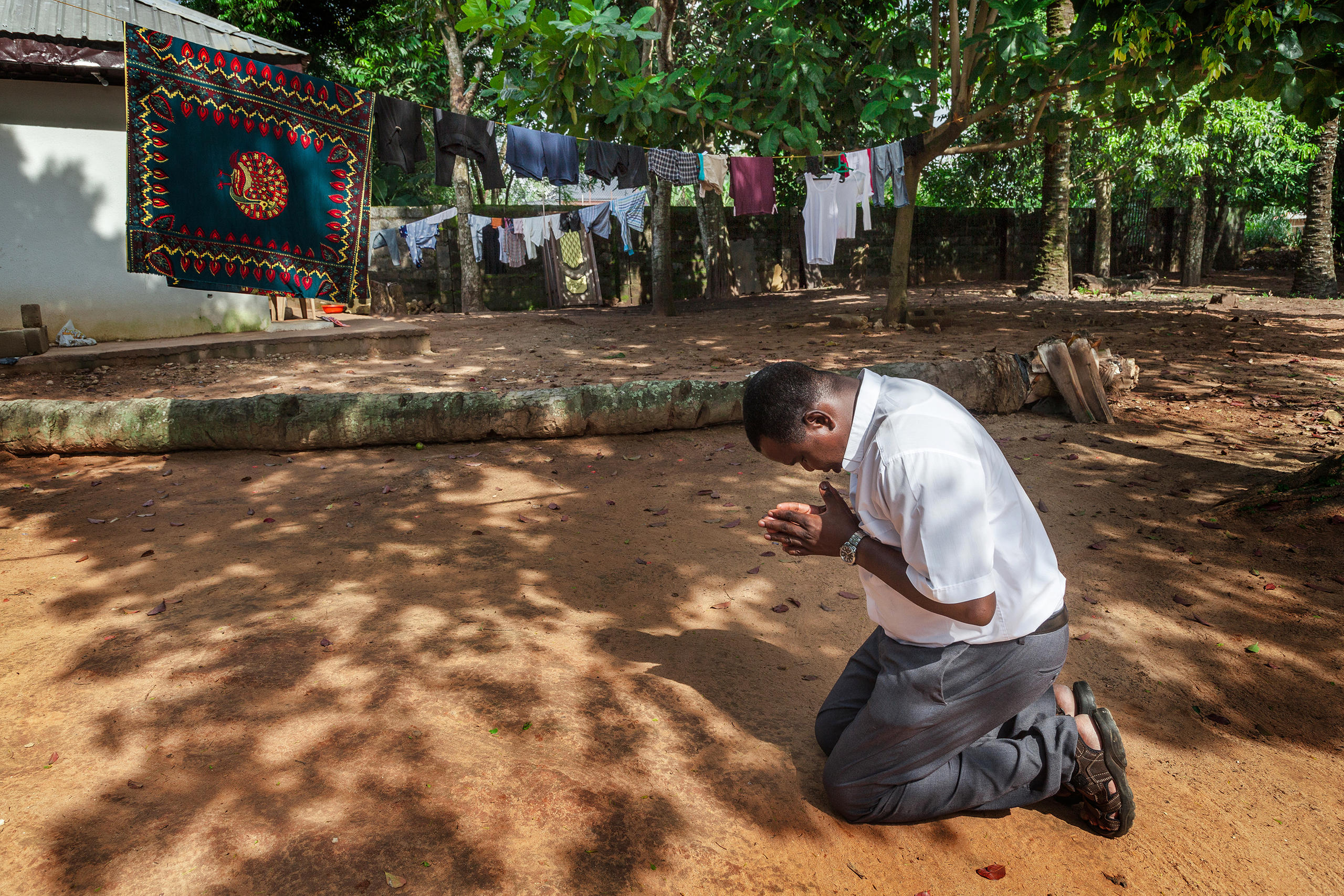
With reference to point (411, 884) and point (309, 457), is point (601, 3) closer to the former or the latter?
point (309, 457)

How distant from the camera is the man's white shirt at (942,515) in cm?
184

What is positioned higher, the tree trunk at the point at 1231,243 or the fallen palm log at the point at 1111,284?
the tree trunk at the point at 1231,243

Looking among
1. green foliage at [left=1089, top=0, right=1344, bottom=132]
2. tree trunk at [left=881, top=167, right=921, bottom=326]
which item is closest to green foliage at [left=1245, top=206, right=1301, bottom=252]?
tree trunk at [left=881, top=167, right=921, bottom=326]

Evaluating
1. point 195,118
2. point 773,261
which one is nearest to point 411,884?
point 195,118

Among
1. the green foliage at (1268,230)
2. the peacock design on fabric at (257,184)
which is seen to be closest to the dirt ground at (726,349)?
the peacock design on fabric at (257,184)

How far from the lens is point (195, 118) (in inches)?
221

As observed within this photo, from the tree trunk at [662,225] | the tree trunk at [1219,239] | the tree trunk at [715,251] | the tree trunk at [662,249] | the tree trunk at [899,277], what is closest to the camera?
the tree trunk at [899,277]

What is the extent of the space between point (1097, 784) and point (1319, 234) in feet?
53.7

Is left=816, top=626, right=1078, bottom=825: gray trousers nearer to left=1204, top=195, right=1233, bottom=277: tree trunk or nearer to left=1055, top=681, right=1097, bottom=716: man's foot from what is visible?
left=1055, top=681, right=1097, bottom=716: man's foot

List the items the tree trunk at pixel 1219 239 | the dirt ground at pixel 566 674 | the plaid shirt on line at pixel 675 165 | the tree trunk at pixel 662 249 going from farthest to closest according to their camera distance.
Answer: the tree trunk at pixel 1219 239 → the tree trunk at pixel 662 249 → the plaid shirt on line at pixel 675 165 → the dirt ground at pixel 566 674

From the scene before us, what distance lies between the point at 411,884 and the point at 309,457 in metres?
4.24

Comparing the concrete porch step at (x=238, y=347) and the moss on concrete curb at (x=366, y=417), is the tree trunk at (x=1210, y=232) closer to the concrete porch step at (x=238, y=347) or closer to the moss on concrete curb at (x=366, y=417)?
the moss on concrete curb at (x=366, y=417)

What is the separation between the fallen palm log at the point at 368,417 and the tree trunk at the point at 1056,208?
356 inches

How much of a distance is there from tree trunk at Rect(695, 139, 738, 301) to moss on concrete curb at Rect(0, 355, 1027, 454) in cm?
1195
